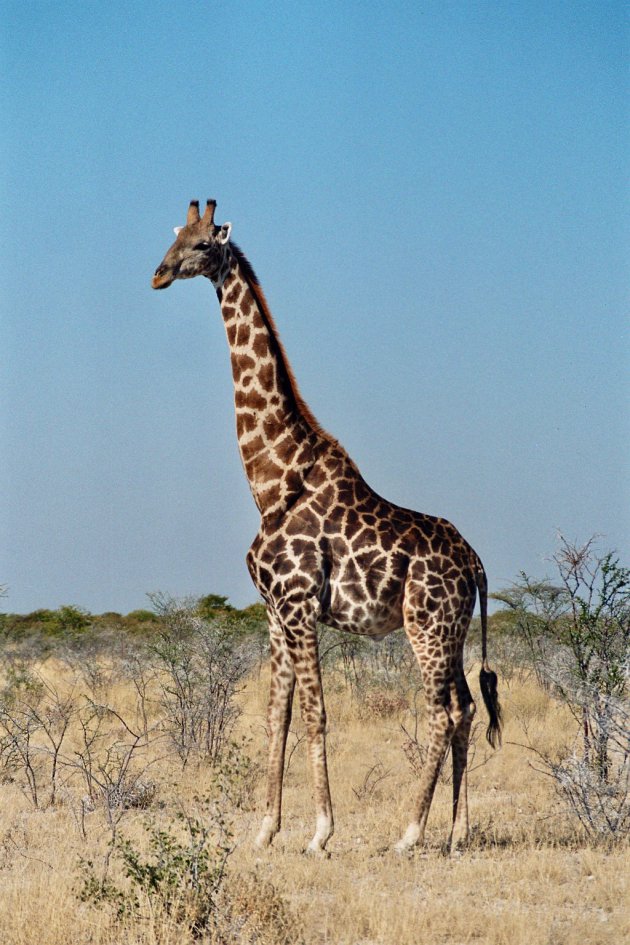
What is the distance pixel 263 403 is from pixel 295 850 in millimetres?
3289

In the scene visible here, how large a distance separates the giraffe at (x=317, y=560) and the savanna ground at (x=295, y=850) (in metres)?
0.52

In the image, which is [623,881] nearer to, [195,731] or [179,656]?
[195,731]

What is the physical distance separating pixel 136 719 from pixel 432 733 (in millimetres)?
7043

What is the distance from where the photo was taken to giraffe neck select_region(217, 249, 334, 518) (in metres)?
8.52

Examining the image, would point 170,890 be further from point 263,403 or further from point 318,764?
A: point 263,403

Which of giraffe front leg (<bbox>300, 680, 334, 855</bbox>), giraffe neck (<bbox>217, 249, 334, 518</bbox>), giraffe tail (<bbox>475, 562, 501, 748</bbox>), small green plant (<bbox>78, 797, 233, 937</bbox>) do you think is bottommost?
small green plant (<bbox>78, 797, 233, 937</bbox>)

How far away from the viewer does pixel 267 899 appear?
595cm

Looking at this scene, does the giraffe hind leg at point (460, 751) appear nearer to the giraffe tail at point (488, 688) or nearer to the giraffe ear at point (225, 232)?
the giraffe tail at point (488, 688)

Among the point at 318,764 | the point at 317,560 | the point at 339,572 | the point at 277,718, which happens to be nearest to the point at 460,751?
the point at 318,764

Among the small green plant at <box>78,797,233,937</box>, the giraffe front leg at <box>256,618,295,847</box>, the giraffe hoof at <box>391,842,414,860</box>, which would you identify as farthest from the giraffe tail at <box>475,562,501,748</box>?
the small green plant at <box>78,797,233,937</box>

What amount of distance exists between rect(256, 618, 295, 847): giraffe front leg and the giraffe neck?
102 cm

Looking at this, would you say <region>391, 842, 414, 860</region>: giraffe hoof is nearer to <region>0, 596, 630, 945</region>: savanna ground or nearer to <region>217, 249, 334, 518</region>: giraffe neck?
<region>0, 596, 630, 945</region>: savanna ground

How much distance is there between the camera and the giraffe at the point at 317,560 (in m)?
8.01

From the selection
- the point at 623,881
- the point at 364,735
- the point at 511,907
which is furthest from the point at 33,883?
the point at 364,735
